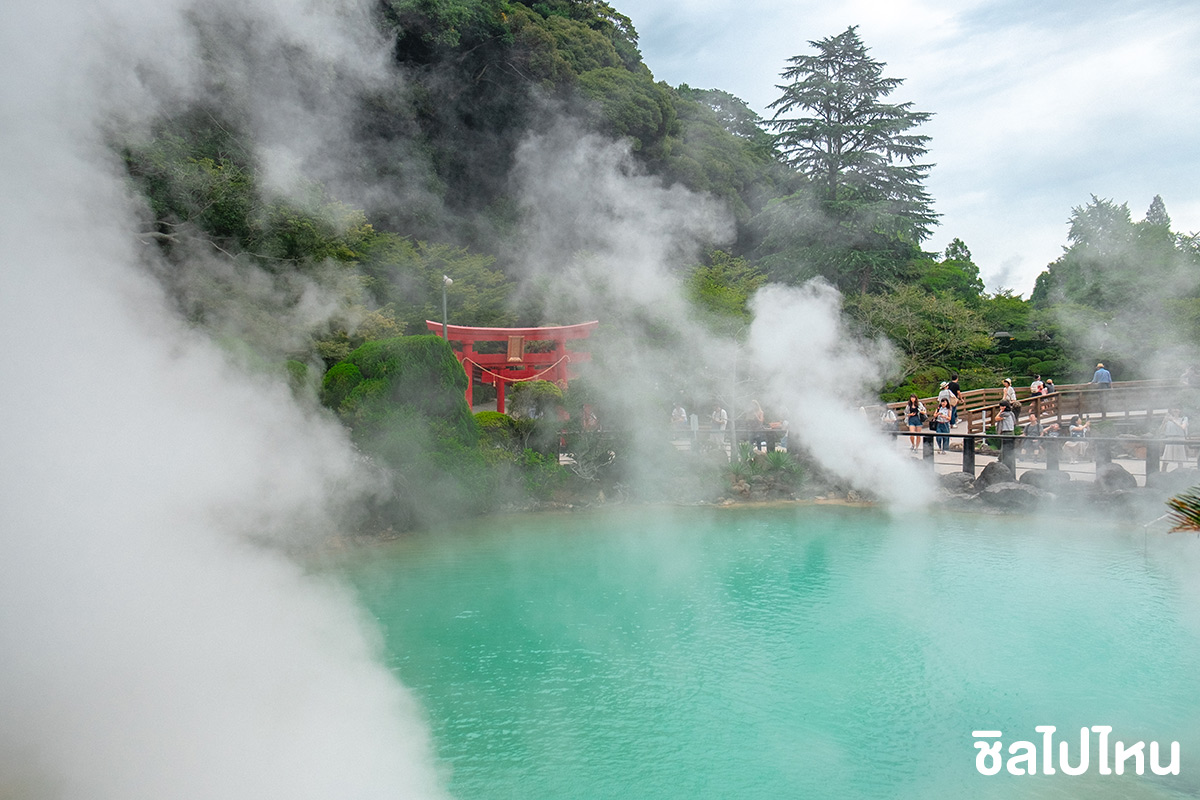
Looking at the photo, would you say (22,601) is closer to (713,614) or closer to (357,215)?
(713,614)

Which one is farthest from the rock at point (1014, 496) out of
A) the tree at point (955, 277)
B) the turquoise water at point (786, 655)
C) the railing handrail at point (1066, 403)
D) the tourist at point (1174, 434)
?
the tree at point (955, 277)

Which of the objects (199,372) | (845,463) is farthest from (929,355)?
(199,372)

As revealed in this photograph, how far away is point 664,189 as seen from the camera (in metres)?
27.8

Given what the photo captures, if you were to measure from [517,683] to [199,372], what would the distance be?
12.1 feet

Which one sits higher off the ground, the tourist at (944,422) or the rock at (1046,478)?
the tourist at (944,422)

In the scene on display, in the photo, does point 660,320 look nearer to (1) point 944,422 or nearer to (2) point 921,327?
(1) point 944,422

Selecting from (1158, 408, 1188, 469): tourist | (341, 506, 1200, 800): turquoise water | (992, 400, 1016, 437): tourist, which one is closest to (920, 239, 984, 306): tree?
(992, 400, 1016, 437): tourist

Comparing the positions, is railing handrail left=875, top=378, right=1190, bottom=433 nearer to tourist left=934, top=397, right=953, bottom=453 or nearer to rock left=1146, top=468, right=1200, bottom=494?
tourist left=934, top=397, right=953, bottom=453

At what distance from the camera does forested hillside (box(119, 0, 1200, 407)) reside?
18016mm

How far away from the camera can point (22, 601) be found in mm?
3141

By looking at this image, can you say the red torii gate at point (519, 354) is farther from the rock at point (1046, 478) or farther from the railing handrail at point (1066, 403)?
the rock at point (1046, 478)

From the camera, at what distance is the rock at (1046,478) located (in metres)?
12.7

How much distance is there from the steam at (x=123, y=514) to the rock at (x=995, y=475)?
10.9 metres

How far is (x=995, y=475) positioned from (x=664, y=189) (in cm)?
1737
